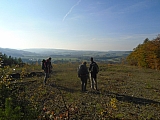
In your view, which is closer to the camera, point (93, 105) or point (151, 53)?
point (93, 105)

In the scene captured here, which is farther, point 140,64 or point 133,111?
point 140,64

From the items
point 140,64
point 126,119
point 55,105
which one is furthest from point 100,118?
point 140,64

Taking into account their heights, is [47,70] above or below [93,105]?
above

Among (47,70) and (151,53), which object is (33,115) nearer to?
(47,70)

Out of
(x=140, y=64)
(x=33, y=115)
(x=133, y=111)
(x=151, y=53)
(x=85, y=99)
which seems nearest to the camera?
(x=33, y=115)

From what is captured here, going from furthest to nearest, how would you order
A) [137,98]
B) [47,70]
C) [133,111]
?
[47,70]
[137,98]
[133,111]

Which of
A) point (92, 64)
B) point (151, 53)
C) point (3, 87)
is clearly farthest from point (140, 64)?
point (3, 87)

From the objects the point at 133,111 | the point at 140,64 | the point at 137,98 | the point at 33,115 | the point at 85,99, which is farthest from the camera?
the point at 140,64

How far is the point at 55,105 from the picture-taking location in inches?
412

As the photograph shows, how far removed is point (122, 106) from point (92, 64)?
506cm

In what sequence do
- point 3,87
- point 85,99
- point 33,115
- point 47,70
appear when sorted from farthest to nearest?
point 47,70, point 85,99, point 3,87, point 33,115

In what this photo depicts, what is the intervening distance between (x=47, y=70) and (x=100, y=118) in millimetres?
8832

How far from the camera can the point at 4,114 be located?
3.09 m

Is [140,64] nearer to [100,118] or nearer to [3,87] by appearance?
[100,118]
